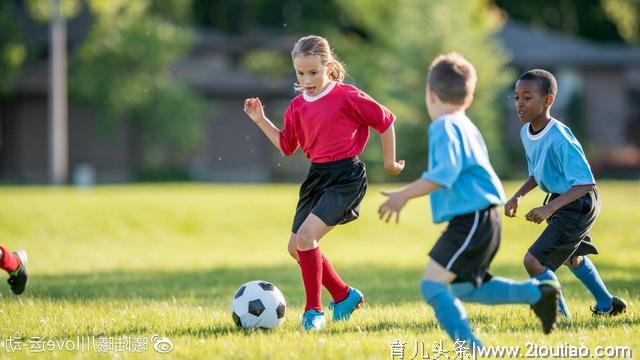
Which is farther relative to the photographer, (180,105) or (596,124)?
(596,124)

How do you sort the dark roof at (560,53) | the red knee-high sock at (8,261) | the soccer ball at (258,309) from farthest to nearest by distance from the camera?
A: the dark roof at (560,53) < the red knee-high sock at (8,261) < the soccer ball at (258,309)

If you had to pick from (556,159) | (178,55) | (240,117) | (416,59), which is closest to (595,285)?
(556,159)

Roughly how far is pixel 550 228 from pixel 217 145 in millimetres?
32947

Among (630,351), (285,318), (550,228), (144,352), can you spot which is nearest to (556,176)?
(550,228)

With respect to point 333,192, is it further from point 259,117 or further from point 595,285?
point 595,285

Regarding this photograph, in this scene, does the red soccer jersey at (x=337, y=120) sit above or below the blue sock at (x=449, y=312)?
Answer: above

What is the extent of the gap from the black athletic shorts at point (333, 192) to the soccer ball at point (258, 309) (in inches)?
21.5

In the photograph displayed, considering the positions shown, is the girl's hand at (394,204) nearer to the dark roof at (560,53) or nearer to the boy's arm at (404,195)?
the boy's arm at (404,195)

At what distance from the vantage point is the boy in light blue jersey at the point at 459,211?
5.11 metres

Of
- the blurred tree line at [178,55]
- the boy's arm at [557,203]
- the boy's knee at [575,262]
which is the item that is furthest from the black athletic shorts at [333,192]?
the blurred tree line at [178,55]

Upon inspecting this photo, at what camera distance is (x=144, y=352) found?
535 centimetres

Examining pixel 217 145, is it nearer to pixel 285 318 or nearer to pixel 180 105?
pixel 180 105

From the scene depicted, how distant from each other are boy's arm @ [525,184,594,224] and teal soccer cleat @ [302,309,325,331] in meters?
1.65

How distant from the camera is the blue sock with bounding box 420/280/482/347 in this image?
5.09 metres
